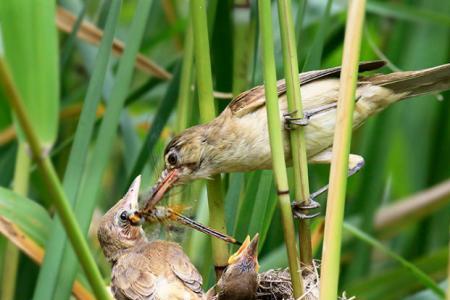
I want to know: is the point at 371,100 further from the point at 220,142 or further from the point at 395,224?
the point at 395,224

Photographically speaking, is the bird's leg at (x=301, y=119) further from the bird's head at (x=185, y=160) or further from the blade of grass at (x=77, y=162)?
the blade of grass at (x=77, y=162)

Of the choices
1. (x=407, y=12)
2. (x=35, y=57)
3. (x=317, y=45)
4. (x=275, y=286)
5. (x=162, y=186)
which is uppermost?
(x=35, y=57)

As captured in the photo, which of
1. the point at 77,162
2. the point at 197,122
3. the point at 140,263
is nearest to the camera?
the point at 77,162

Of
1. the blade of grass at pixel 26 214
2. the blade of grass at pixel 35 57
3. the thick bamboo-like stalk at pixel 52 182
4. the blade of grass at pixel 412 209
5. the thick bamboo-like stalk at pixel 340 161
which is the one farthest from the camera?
the blade of grass at pixel 412 209

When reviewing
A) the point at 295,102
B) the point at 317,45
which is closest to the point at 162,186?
the point at 317,45

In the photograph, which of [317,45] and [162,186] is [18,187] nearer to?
[162,186]

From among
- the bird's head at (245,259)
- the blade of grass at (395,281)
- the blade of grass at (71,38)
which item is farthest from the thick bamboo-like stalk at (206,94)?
the blade of grass at (395,281)

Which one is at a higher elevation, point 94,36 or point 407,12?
point 407,12

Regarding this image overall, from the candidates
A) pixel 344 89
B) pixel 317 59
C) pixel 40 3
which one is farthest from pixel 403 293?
pixel 40 3
